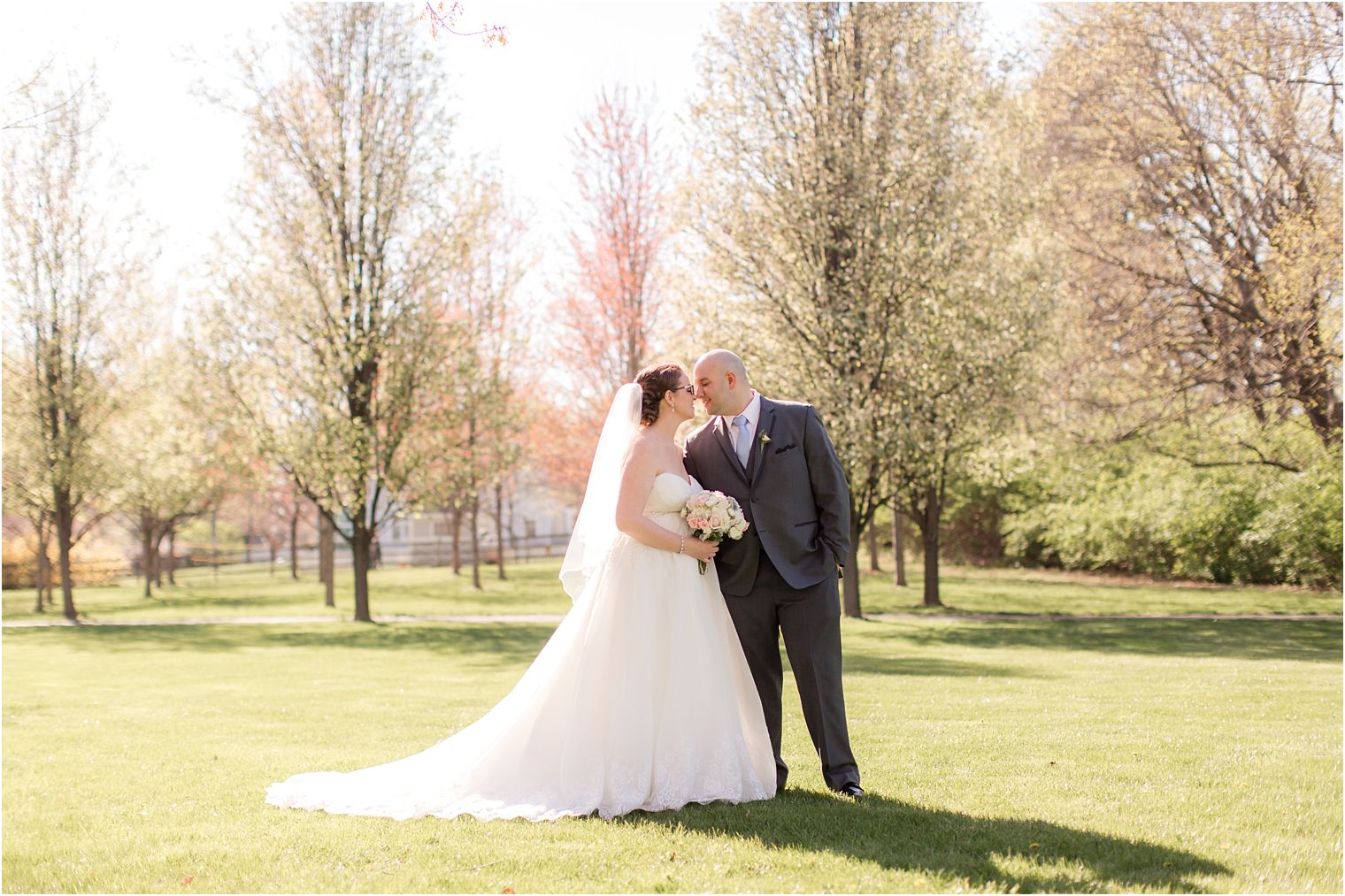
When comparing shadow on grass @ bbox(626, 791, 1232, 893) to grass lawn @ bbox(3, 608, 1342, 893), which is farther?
grass lawn @ bbox(3, 608, 1342, 893)

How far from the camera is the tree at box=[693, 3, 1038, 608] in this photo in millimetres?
19422

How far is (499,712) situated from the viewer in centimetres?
655

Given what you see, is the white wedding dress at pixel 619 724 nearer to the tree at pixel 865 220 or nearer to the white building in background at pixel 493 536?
the tree at pixel 865 220

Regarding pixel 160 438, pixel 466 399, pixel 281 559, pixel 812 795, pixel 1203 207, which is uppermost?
pixel 1203 207

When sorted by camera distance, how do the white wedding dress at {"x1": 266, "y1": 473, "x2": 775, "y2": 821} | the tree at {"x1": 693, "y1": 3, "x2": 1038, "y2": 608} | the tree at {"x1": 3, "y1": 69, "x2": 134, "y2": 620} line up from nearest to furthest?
the white wedding dress at {"x1": 266, "y1": 473, "x2": 775, "y2": 821} < the tree at {"x1": 693, "y1": 3, "x2": 1038, "y2": 608} < the tree at {"x1": 3, "y1": 69, "x2": 134, "y2": 620}

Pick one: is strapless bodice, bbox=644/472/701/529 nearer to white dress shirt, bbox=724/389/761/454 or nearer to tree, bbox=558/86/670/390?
white dress shirt, bbox=724/389/761/454

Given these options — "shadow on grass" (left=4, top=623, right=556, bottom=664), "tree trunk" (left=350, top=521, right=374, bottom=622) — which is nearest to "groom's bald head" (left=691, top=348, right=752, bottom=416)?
"shadow on grass" (left=4, top=623, right=556, bottom=664)

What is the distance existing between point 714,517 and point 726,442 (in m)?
0.66

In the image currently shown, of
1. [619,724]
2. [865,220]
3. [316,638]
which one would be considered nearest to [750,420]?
[619,724]

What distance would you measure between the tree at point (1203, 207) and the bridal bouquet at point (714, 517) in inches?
A: 544

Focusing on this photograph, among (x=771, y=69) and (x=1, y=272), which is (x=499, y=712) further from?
(x=1, y=272)

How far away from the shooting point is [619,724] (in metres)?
6.21

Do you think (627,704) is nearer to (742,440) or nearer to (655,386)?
(742,440)

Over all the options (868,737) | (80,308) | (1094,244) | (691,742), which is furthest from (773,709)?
(80,308)
